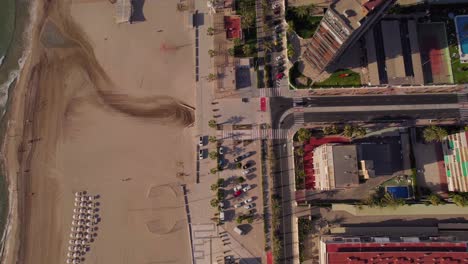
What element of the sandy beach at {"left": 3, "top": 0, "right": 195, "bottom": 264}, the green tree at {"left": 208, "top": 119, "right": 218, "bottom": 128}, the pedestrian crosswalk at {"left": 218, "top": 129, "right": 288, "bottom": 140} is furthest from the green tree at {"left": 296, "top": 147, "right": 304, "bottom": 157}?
the sandy beach at {"left": 3, "top": 0, "right": 195, "bottom": 264}

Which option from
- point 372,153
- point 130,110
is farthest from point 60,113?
point 372,153

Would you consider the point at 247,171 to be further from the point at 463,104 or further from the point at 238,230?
the point at 463,104

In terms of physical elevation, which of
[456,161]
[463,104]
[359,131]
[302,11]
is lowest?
[456,161]

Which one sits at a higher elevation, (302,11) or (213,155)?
(302,11)

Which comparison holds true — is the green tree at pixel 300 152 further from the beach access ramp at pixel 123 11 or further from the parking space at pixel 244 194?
the beach access ramp at pixel 123 11

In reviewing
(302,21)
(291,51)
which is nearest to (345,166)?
(291,51)

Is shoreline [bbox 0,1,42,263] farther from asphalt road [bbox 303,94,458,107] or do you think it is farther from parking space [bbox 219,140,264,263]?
asphalt road [bbox 303,94,458,107]

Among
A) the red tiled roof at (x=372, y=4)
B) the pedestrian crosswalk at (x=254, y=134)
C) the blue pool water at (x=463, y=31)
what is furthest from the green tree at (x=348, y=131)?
the blue pool water at (x=463, y=31)
